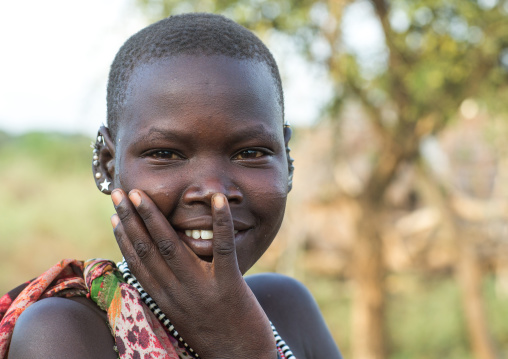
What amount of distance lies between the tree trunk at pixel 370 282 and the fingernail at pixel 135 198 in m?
6.51

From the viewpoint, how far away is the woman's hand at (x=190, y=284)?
1.32 meters

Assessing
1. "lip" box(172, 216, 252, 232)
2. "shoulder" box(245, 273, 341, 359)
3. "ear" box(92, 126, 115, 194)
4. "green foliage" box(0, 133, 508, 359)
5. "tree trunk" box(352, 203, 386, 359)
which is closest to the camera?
"lip" box(172, 216, 252, 232)

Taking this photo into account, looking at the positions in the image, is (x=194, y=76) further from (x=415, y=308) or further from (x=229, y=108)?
(x=415, y=308)

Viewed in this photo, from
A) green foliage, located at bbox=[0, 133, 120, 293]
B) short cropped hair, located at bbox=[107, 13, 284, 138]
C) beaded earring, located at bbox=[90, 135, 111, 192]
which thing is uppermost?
short cropped hair, located at bbox=[107, 13, 284, 138]

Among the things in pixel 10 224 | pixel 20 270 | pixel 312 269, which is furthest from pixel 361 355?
pixel 10 224

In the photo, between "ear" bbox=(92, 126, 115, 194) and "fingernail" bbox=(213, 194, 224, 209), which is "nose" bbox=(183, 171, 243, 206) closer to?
"fingernail" bbox=(213, 194, 224, 209)

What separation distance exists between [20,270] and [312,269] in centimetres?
604

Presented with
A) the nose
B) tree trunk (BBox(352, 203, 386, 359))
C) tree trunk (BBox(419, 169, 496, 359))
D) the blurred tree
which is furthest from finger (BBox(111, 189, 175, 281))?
tree trunk (BBox(419, 169, 496, 359))

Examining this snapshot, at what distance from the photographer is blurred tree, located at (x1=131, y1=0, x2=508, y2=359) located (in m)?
6.17

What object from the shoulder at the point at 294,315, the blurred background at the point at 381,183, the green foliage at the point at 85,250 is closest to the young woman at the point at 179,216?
the shoulder at the point at 294,315

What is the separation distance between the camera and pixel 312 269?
13242mm

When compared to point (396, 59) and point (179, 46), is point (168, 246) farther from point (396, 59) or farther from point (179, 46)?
point (396, 59)

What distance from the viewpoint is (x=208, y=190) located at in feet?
4.38

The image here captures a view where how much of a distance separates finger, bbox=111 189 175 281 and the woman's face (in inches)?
2.6
